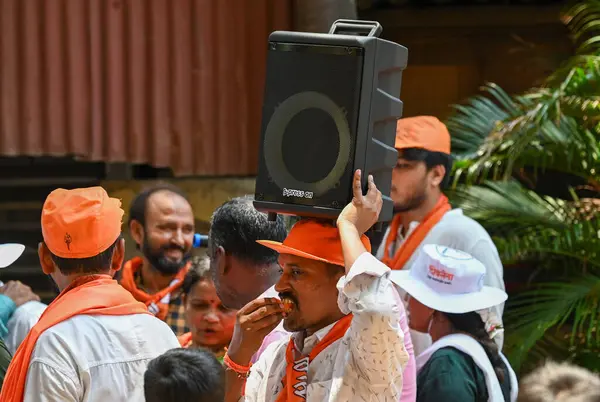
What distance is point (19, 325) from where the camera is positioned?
186 inches

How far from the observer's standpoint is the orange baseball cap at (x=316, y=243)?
3.14 metres

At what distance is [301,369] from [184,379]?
32 cm

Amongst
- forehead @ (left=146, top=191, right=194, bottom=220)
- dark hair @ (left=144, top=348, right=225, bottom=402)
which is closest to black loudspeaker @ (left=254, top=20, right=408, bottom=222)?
dark hair @ (left=144, top=348, right=225, bottom=402)

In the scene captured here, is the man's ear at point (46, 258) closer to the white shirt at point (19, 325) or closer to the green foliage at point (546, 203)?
the white shirt at point (19, 325)

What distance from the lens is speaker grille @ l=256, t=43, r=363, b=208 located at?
126 inches

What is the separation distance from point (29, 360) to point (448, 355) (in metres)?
1.43

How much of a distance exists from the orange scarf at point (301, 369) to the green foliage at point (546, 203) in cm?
342

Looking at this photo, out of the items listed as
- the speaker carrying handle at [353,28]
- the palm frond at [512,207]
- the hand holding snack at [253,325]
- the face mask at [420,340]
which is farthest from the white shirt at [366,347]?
the palm frond at [512,207]

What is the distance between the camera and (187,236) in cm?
579

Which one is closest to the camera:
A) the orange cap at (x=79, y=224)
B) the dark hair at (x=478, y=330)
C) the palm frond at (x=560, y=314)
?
the orange cap at (x=79, y=224)

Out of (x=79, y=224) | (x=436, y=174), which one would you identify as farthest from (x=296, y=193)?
(x=436, y=174)

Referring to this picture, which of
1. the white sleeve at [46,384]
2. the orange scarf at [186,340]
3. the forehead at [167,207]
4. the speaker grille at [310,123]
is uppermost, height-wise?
the speaker grille at [310,123]

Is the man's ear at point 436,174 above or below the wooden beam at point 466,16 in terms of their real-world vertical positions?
below

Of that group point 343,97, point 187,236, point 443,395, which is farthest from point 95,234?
point 187,236
